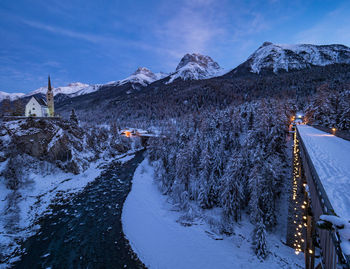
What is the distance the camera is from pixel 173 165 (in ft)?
112

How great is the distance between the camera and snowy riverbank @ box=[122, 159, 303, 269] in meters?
16.0

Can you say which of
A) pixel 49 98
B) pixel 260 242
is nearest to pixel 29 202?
pixel 260 242

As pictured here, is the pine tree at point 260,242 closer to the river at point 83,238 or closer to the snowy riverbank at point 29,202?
the river at point 83,238

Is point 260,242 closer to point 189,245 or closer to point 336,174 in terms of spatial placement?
point 189,245

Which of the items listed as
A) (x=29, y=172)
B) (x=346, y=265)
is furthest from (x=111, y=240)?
(x=29, y=172)

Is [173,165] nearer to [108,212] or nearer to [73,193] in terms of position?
[108,212]

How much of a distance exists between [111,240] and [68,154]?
29.6m

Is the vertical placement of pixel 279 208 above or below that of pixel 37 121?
below

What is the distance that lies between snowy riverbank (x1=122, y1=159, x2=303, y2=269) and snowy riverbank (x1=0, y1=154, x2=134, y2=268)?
11.3 m

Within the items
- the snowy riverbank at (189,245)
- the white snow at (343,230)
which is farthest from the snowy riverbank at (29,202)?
the white snow at (343,230)

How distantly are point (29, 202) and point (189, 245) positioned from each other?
25.7 metres

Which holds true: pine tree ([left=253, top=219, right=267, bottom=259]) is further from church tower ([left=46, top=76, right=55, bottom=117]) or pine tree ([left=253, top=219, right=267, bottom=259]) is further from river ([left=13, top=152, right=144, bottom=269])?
church tower ([left=46, top=76, right=55, bottom=117])

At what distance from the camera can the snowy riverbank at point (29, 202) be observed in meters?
18.0

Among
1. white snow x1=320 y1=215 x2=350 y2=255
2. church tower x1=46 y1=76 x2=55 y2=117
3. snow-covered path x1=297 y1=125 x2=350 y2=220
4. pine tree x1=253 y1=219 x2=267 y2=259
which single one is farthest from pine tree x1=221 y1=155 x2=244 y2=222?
church tower x1=46 y1=76 x2=55 y2=117
